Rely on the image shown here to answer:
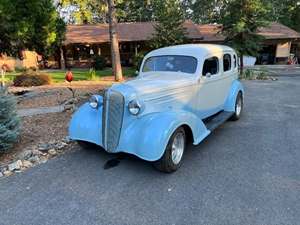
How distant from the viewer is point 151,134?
3.67m

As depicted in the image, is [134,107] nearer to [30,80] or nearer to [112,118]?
[112,118]

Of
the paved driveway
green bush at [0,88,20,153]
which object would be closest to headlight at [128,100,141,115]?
the paved driveway

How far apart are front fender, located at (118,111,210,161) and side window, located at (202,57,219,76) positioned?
5.13ft

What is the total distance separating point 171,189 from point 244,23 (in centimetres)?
1448

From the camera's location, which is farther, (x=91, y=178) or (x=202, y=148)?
(x=202, y=148)

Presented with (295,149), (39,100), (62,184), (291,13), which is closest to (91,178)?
(62,184)

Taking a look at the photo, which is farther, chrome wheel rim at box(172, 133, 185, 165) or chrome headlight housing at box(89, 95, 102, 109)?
chrome headlight housing at box(89, 95, 102, 109)

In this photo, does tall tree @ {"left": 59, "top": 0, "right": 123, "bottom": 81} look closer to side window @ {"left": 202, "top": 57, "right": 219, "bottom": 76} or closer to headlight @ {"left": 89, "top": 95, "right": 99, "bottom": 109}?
side window @ {"left": 202, "top": 57, "right": 219, "bottom": 76}

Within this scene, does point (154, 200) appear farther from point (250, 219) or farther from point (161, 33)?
point (161, 33)

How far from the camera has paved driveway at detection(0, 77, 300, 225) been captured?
299cm

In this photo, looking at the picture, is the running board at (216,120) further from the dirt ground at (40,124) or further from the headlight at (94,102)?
the dirt ground at (40,124)

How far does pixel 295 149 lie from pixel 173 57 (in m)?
2.95

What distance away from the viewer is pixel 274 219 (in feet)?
9.50

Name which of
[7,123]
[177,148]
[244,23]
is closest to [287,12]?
[244,23]
